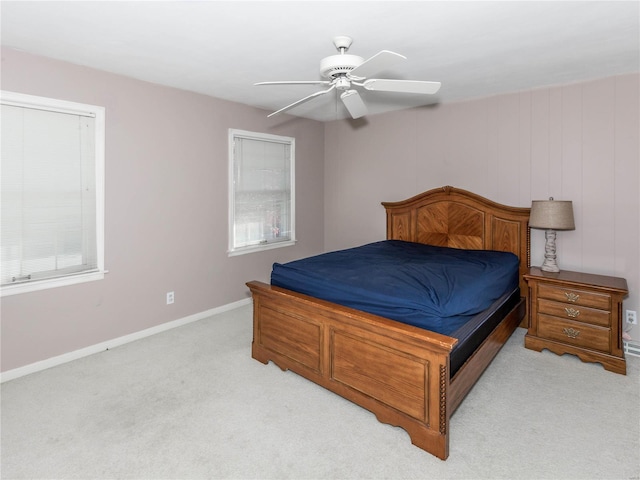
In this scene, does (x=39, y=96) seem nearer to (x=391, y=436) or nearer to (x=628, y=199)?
(x=391, y=436)

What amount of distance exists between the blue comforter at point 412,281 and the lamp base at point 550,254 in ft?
0.81

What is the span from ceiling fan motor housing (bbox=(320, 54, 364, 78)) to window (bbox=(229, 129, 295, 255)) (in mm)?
2211

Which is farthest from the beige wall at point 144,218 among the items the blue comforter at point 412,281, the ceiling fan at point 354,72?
the ceiling fan at point 354,72

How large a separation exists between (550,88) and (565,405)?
2.87m

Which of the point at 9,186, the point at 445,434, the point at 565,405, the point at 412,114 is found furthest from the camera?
the point at 412,114

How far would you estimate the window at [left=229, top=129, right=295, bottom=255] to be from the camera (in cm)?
425

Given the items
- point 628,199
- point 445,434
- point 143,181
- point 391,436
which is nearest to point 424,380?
point 445,434

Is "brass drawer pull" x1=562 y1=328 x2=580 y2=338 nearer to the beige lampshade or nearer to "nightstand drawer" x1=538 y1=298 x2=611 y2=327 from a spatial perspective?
"nightstand drawer" x1=538 y1=298 x2=611 y2=327

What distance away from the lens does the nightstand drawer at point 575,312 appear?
2.84m

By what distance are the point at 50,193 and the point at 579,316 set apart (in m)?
4.34

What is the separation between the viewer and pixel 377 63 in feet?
6.54

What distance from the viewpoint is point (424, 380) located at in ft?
6.36

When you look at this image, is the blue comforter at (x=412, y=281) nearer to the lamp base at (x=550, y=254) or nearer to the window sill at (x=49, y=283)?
the lamp base at (x=550, y=254)

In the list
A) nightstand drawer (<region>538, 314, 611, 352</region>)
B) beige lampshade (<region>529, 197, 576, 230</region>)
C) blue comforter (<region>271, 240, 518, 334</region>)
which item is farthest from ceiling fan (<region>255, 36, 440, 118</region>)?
nightstand drawer (<region>538, 314, 611, 352</region>)
